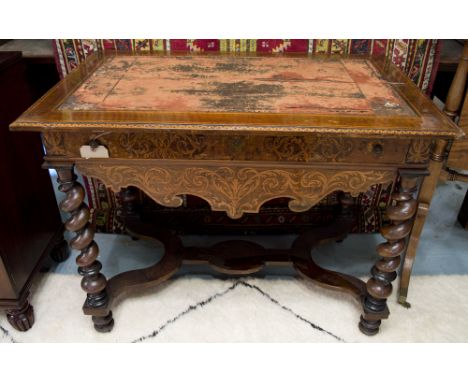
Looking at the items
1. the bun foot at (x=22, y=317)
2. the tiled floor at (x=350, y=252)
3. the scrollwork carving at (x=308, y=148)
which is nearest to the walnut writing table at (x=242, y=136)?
the scrollwork carving at (x=308, y=148)

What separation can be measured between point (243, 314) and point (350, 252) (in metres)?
0.63

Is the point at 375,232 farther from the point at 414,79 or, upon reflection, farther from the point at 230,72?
the point at 230,72

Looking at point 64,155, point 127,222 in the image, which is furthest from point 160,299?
point 64,155

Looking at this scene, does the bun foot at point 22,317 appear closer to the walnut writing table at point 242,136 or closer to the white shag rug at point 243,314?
the white shag rug at point 243,314

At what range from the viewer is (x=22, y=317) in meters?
1.50

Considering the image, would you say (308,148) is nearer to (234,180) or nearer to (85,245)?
(234,180)

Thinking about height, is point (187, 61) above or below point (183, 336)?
above

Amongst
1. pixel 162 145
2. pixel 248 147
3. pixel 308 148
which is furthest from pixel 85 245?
pixel 308 148

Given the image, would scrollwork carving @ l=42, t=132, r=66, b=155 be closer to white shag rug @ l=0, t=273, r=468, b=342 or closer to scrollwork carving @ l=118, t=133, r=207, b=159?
scrollwork carving @ l=118, t=133, r=207, b=159

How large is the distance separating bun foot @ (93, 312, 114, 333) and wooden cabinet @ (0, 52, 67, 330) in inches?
10.2

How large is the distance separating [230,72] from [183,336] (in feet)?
3.23

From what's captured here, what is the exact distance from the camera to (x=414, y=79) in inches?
67.3

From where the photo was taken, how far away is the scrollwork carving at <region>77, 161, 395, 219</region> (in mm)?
1233

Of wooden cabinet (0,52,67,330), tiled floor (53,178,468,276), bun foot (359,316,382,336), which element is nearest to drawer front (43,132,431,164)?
wooden cabinet (0,52,67,330)
